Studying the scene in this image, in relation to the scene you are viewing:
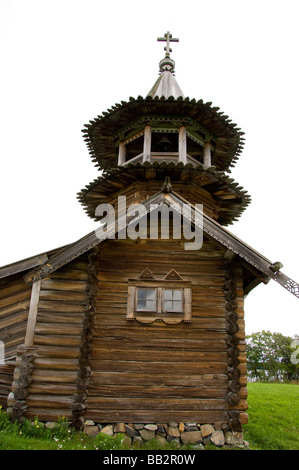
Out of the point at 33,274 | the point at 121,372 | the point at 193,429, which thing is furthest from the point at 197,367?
the point at 33,274

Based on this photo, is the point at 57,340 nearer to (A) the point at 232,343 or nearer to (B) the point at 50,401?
(B) the point at 50,401

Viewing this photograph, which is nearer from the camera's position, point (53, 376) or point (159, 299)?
point (53, 376)

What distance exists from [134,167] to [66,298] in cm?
411

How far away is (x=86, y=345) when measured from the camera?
7680 millimetres

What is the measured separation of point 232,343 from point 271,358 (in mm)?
33211

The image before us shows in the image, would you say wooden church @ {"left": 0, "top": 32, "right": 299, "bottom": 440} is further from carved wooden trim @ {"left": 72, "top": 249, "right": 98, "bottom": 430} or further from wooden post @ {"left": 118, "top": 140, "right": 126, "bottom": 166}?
wooden post @ {"left": 118, "top": 140, "right": 126, "bottom": 166}

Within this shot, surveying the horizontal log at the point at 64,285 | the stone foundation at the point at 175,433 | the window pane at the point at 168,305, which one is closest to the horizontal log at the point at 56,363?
the stone foundation at the point at 175,433

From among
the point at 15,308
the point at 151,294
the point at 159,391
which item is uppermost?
the point at 151,294

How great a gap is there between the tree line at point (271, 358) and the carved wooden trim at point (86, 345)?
110ft

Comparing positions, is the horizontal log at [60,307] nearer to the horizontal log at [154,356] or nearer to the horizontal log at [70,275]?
the horizontal log at [70,275]

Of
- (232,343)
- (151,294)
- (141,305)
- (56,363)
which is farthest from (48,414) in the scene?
(232,343)

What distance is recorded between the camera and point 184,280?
8344 mm

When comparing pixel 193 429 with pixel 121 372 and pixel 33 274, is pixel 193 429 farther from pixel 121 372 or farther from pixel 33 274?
pixel 33 274

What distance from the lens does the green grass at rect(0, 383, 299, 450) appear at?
20.7 feet
